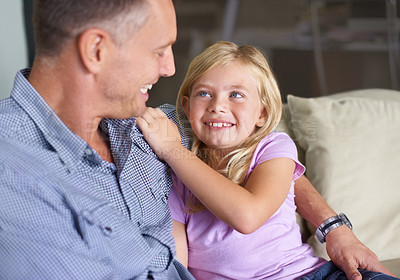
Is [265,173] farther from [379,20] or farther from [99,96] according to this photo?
[379,20]

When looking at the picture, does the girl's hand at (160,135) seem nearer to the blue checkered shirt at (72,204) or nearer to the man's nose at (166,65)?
the blue checkered shirt at (72,204)

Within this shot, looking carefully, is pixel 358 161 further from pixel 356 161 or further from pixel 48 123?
pixel 48 123

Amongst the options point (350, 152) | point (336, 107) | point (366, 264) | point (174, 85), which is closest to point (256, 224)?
point (366, 264)

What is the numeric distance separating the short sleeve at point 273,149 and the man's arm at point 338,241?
0.22m

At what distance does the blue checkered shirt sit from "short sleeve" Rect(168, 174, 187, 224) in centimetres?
12

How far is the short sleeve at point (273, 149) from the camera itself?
1.38 m

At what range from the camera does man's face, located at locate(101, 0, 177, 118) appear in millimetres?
1124

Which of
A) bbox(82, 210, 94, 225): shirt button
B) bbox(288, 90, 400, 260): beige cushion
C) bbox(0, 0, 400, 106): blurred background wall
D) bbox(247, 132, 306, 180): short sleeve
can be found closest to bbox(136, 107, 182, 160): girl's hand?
bbox(247, 132, 306, 180): short sleeve

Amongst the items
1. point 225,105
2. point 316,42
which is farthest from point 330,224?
point 316,42

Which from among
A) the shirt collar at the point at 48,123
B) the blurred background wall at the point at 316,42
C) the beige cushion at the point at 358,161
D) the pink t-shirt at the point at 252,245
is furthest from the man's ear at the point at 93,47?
the blurred background wall at the point at 316,42

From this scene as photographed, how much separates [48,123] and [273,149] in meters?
0.65

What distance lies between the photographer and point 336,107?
185 cm

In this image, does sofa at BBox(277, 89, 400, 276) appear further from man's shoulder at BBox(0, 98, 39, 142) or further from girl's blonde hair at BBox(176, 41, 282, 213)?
man's shoulder at BBox(0, 98, 39, 142)

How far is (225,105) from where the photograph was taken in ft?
4.69
